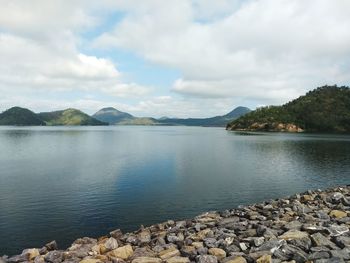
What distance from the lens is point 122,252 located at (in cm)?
2916

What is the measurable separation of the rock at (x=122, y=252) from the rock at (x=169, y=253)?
270cm

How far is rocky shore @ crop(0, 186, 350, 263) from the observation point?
2623 centimetres

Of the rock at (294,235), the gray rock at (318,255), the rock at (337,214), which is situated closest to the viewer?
the gray rock at (318,255)

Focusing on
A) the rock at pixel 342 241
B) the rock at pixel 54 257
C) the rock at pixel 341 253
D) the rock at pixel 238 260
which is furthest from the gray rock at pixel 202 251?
the rock at pixel 54 257

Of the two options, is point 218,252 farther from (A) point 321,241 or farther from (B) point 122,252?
(A) point 321,241

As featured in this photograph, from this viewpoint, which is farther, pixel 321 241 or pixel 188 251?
pixel 188 251

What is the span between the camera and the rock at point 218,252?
88.8 ft

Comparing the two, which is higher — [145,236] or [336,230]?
[336,230]

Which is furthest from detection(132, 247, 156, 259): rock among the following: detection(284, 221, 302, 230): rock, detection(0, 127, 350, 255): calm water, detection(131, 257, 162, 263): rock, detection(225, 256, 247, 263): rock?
detection(284, 221, 302, 230): rock

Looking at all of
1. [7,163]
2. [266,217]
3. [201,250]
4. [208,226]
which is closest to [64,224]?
[208,226]

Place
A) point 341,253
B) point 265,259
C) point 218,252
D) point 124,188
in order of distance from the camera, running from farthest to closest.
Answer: point 124,188 → point 218,252 → point 341,253 → point 265,259

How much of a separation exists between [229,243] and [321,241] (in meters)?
7.39

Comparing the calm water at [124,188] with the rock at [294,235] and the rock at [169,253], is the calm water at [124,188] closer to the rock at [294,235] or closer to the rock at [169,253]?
the rock at [169,253]

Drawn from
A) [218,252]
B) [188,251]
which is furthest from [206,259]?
[188,251]
